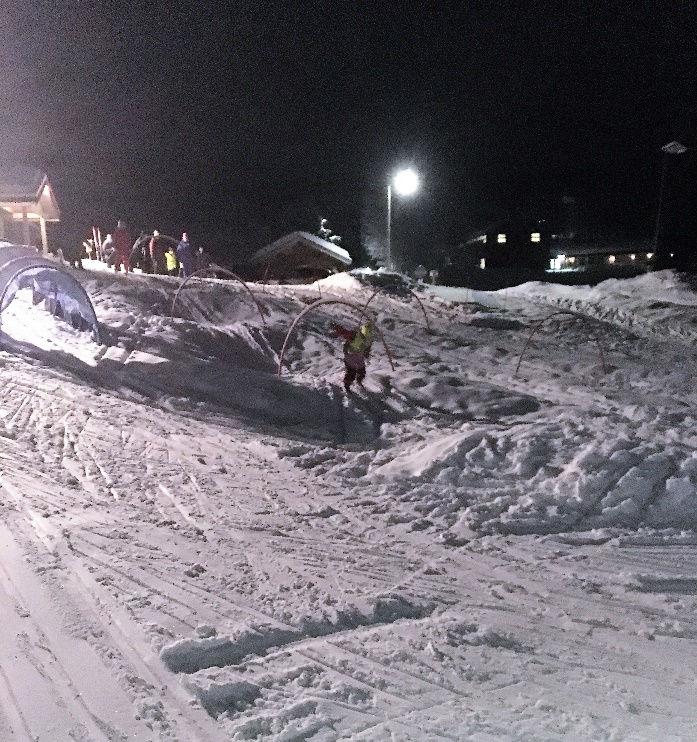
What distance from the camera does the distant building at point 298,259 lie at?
3108 centimetres

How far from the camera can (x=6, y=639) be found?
3873 mm

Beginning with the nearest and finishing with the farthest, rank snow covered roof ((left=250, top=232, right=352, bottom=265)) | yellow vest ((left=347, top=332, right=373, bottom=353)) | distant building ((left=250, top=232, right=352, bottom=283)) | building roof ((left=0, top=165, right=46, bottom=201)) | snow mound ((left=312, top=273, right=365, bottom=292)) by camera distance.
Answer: yellow vest ((left=347, top=332, right=373, bottom=353)) → snow mound ((left=312, top=273, right=365, bottom=292)) → building roof ((left=0, top=165, right=46, bottom=201)) → snow covered roof ((left=250, top=232, right=352, bottom=265)) → distant building ((left=250, top=232, right=352, bottom=283))

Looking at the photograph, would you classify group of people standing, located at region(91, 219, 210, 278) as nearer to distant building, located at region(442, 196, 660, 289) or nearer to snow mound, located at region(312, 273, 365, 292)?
snow mound, located at region(312, 273, 365, 292)

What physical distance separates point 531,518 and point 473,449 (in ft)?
5.19

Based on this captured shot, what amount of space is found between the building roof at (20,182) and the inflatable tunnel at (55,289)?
15107 millimetres

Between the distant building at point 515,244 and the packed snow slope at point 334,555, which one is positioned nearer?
the packed snow slope at point 334,555

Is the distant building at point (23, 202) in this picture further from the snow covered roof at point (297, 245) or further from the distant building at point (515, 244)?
the distant building at point (515, 244)

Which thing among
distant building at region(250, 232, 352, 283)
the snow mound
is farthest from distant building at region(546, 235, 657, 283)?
the snow mound

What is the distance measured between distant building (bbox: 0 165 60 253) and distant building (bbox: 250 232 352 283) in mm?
10211

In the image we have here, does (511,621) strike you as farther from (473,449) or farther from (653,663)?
(473,449)

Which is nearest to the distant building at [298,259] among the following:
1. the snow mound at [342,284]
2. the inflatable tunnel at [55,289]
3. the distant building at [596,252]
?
the snow mound at [342,284]

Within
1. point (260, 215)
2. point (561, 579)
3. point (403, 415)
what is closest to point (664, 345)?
point (403, 415)

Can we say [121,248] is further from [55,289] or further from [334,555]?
[334,555]

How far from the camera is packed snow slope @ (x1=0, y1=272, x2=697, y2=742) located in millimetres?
3518
